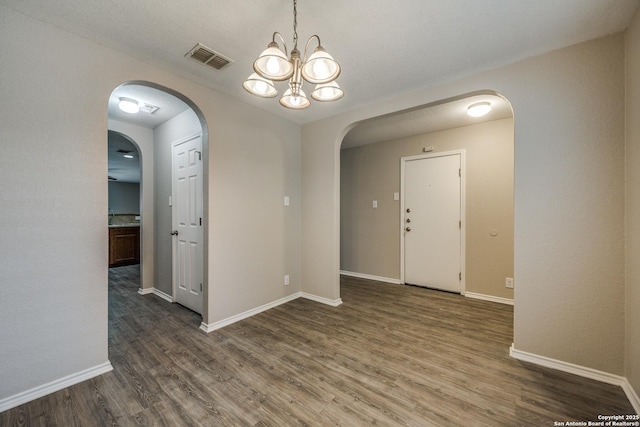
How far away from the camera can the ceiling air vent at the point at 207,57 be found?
6.40ft

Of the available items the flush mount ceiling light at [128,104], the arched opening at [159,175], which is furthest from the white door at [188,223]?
the flush mount ceiling light at [128,104]

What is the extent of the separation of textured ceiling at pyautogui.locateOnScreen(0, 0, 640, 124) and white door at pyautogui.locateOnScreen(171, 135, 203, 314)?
3.70ft

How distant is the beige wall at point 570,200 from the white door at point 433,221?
5.65 ft

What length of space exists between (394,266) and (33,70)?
4.56 m

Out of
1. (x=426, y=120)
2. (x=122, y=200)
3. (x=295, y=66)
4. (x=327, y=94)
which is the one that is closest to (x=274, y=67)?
(x=295, y=66)

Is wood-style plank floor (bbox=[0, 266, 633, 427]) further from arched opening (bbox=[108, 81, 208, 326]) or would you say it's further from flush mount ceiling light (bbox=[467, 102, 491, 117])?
flush mount ceiling light (bbox=[467, 102, 491, 117])

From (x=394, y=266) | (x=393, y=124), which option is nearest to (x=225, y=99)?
(x=393, y=124)

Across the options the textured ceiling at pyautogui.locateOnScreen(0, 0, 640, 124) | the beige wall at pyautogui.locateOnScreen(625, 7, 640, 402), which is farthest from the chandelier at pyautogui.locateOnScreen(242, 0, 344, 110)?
the beige wall at pyautogui.locateOnScreen(625, 7, 640, 402)

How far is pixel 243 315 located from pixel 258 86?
7.82 feet

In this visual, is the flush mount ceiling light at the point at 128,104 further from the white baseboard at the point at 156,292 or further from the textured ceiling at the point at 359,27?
the white baseboard at the point at 156,292

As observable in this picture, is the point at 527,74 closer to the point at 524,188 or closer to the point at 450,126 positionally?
the point at 524,188

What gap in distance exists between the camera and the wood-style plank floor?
1.49 metres

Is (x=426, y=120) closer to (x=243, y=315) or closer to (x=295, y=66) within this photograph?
(x=295, y=66)

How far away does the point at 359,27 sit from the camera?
67.8 inches
